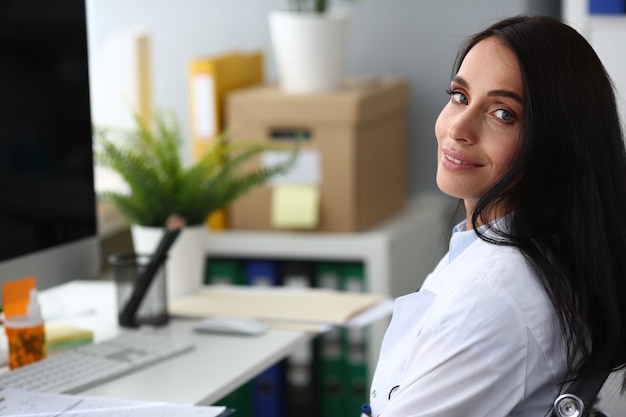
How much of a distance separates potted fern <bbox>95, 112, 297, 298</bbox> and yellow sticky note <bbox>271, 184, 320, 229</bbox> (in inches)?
21.5

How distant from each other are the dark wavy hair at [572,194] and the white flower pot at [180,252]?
3.09 feet

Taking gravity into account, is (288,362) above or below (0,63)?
below

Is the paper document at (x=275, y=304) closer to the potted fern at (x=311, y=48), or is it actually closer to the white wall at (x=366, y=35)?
the potted fern at (x=311, y=48)

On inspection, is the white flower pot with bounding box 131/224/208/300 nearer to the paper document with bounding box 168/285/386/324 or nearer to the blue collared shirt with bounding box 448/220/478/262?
the paper document with bounding box 168/285/386/324

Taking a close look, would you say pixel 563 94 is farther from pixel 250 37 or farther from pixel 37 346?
pixel 250 37

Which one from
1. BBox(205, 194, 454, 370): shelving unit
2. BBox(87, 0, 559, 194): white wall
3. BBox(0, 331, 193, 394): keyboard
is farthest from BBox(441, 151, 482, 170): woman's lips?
BBox(87, 0, 559, 194): white wall

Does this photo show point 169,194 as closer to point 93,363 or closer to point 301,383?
point 93,363

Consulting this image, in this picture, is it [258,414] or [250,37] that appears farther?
[250,37]

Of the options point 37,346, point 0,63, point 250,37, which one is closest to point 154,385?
point 37,346

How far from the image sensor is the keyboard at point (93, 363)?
150 cm

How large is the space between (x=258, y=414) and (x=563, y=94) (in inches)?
62.8

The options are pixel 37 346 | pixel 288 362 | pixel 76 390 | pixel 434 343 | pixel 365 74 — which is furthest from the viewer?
pixel 365 74

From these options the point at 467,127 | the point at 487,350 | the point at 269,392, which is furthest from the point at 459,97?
the point at 269,392

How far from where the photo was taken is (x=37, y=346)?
1.63 metres
